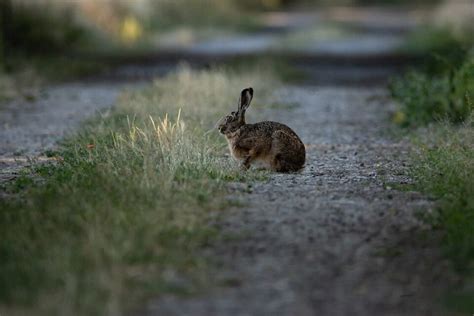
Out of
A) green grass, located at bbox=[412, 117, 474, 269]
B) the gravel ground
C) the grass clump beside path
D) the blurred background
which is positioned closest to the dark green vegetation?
green grass, located at bbox=[412, 117, 474, 269]

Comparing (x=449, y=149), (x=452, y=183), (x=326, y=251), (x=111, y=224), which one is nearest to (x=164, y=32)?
(x=449, y=149)

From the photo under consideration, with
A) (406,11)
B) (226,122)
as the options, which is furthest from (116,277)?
(406,11)

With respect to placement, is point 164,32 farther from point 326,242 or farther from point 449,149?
point 326,242

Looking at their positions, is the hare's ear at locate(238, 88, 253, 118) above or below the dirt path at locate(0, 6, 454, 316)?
above

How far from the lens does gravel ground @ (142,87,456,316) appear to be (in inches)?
212

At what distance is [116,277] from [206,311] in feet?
1.99

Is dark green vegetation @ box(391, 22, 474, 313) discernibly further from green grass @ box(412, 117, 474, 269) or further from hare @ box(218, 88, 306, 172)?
hare @ box(218, 88, 306, 172)

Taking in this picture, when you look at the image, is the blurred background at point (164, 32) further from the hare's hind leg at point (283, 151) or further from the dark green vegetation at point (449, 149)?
the hare's hind leg at point (283, 151)

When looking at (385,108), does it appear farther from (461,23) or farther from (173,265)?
(461,23)

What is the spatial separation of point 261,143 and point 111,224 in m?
2.63

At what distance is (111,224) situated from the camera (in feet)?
21.3

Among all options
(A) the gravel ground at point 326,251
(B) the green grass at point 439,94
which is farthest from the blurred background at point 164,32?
(A) the gravel ground at point 326,251

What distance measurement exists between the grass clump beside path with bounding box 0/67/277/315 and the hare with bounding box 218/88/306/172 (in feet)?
0.68

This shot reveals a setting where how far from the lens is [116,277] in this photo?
554 cm
